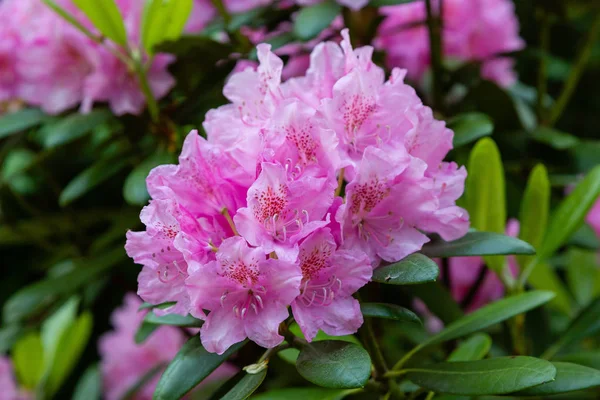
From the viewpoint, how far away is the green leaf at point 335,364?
630 millimetres

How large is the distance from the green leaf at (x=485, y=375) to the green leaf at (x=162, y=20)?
64cm

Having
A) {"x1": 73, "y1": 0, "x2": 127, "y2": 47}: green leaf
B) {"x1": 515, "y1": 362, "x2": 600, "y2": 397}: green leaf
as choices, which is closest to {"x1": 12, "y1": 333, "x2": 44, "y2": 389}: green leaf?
{"x1": 73, "y1": 0, "x2": 127, "y2": 47}: green leaf

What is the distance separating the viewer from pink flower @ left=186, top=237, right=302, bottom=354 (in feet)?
2.11

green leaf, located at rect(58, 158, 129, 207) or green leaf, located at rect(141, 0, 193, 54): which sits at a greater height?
green leaf, located at rect(141, 0, 193, 54)

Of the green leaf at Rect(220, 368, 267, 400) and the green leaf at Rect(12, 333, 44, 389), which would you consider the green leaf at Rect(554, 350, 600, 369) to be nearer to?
the green leaf at Rect(220, 368, 267, 400)

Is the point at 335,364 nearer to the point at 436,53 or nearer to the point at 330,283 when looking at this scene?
the point at 330,283

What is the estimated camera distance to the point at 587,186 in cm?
95

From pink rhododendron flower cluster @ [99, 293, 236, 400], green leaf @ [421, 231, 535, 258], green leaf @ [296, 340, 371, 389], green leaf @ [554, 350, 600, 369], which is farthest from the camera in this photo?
pink rhododendron flower cluster @ [99, 293, 236, 400]

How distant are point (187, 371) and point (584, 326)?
0.67 m

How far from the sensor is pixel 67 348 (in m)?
1.51

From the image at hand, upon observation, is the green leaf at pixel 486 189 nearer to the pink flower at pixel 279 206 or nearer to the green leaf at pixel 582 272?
the pink flower at pixel 279 206

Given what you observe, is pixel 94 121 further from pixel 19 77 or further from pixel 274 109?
pixel 274 109

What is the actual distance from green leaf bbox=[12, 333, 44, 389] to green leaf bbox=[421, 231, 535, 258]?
1087mm

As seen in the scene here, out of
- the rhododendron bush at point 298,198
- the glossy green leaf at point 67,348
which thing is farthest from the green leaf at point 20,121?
the glossy green leaf at point 67,348
